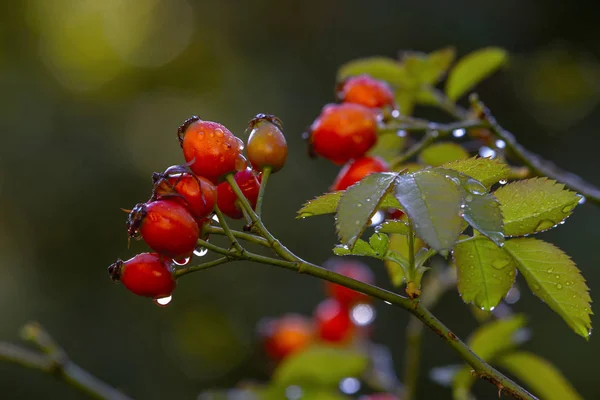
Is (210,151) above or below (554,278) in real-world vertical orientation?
above

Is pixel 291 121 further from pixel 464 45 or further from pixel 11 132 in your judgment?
pixel 11 132

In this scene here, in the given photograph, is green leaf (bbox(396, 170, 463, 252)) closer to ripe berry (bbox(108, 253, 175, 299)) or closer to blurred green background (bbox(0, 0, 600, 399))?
ripe berry (bbox(108, 253, 175, 299))

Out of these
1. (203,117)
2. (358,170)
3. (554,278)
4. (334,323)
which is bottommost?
(334,323)

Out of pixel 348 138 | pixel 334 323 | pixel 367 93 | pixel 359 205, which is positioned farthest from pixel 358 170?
pixel 334 323

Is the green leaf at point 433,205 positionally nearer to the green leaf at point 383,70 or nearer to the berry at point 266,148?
the berry at point 266,148

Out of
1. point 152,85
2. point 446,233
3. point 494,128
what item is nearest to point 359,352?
point 494,128

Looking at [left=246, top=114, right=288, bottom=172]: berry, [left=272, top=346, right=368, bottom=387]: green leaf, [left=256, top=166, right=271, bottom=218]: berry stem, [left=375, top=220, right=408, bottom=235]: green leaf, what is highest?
[left=246, top=114, right=288, bottom=172]: berry

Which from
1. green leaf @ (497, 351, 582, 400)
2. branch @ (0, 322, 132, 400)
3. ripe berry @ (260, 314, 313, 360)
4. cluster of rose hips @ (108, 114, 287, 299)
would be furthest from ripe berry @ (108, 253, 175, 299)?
ripe berry @ (260, 314, 313, 360)

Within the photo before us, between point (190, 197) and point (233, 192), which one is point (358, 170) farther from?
point (190, 197)
